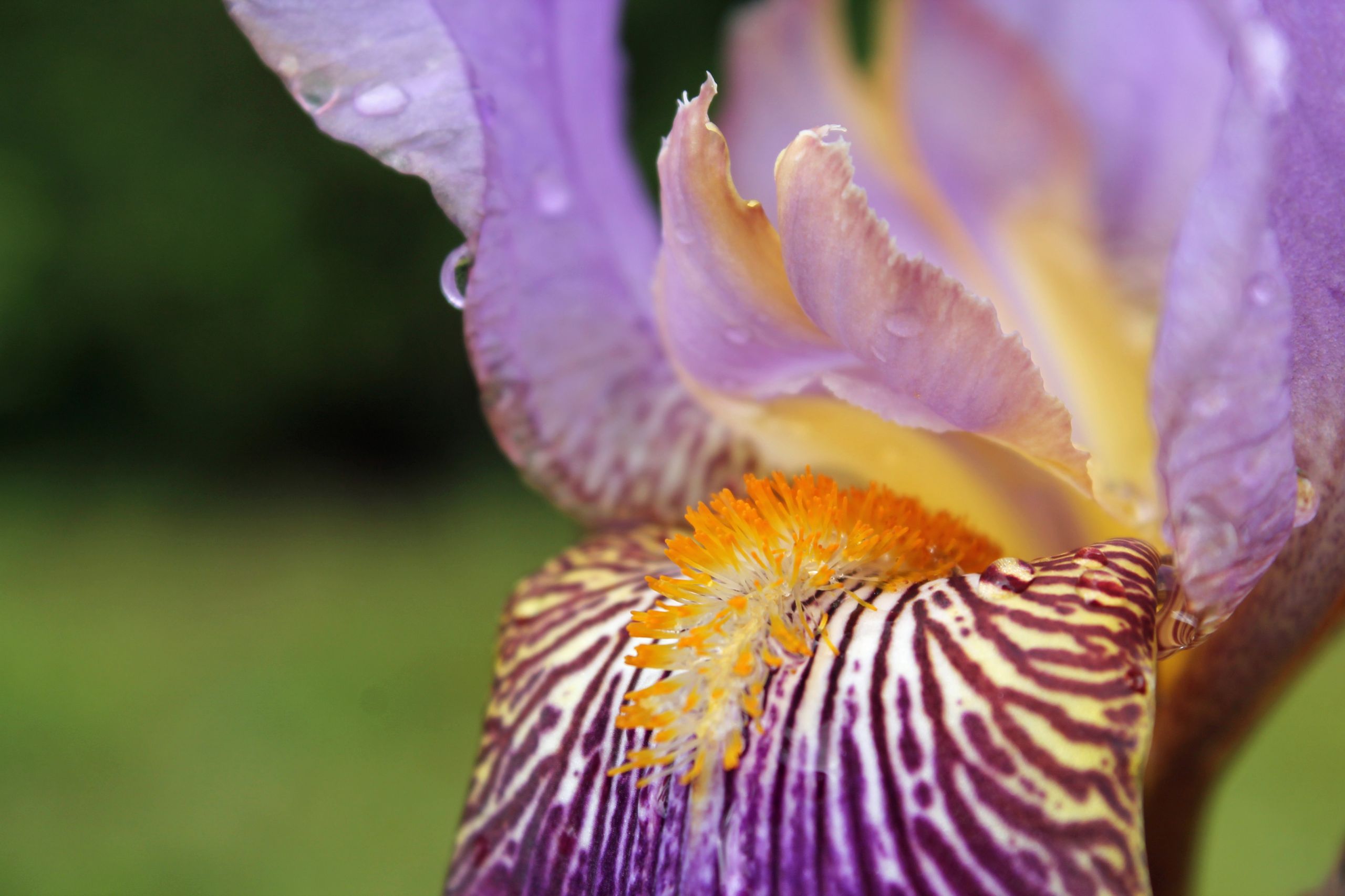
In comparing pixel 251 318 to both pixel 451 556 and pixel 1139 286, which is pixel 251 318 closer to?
pixel 451 556

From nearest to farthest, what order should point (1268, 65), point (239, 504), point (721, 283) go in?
1. point (1268, 65)
2. point (721, 283)
3. point (239, 504)

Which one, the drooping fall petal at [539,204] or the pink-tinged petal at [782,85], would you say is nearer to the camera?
the drooping fall petal at [539,204]

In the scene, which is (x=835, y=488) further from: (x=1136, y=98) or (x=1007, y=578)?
(x=1136, y=98)

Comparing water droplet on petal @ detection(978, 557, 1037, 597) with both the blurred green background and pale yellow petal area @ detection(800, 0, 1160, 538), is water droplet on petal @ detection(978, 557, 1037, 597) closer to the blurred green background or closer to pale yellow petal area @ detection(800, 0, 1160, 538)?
pale yellow petal area @ detection(800, 0, 1160, 538)

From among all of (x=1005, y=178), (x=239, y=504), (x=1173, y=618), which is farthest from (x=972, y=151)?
(x=239, y=504)

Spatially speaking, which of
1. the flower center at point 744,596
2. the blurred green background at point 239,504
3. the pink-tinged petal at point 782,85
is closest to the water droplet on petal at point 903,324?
the flower center at point 744,596

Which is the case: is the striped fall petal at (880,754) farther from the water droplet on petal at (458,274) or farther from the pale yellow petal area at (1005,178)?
the pale yellow petal area at (1005,178)
